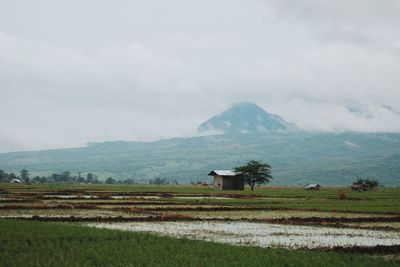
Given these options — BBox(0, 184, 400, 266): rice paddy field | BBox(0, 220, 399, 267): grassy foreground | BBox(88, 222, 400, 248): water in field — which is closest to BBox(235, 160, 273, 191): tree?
BBox(0, 184, 400, 266): rice paddy field

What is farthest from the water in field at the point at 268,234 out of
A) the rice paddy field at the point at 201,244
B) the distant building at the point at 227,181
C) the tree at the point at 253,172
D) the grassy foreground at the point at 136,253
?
the tree at the point at 253,172

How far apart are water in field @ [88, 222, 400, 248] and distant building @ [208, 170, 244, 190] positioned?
88.1 metres

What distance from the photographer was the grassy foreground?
658 inches

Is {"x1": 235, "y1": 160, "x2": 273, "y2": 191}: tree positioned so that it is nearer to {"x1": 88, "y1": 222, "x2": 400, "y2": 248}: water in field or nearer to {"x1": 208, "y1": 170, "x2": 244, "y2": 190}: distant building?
{"x1": 208, "y1": 170, "x2": 244, "y2": 190}: distant building

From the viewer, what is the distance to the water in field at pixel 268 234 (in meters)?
24.3

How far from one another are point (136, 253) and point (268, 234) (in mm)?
11165

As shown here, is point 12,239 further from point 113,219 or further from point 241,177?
point 241,177

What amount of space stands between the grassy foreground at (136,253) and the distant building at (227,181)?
9948 centimetres

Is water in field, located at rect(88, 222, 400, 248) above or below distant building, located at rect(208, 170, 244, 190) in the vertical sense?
below

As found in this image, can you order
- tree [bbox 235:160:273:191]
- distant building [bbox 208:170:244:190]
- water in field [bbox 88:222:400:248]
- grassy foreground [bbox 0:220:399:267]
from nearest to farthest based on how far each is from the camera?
1. grassy foreground [bbox 0:220:399:267]
2. water in field [bbox 88:222:400:248]
3. distant building [bbox 208:170:244:190]
4. tree [bbox 235:160:273:191]

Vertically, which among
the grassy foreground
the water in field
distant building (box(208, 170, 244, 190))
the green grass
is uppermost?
distant building (box(208, 170, 244, 190))

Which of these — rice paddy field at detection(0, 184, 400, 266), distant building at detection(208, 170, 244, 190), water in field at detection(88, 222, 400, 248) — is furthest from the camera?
distant building at detection(208, 170, 244, 190)

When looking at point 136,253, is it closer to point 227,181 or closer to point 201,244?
point 201,244

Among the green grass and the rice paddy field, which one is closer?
the rice paddy field
